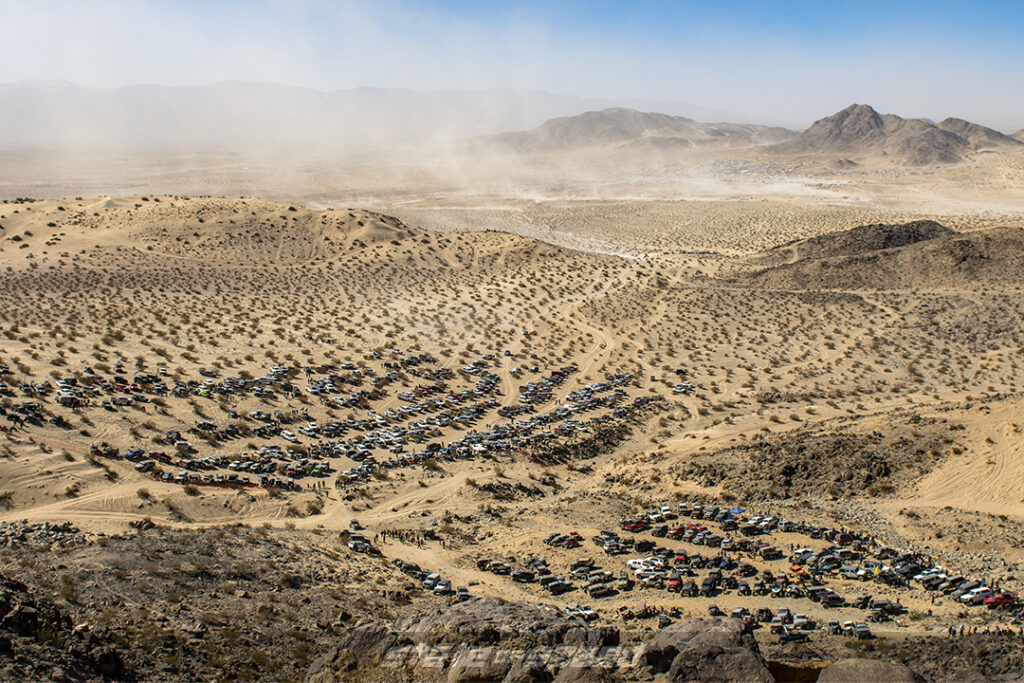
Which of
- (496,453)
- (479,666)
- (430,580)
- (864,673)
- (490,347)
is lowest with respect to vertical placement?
(496,453)

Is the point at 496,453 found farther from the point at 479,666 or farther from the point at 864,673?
the point at 864,673

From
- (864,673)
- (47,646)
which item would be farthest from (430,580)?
(864,673)

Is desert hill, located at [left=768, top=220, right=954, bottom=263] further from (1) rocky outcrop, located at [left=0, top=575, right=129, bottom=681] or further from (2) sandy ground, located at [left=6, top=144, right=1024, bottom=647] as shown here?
(1) rocky outcrop, located at [left=0, top=575, right=129, bottom=681]

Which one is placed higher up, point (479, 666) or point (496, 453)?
point (479, 666)

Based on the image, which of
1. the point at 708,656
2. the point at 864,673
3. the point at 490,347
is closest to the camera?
the point at 864,673

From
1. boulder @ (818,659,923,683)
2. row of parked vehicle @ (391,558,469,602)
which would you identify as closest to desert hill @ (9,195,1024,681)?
boulder @ (818,659,923,683)

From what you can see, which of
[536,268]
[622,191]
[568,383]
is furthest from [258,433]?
[622,191]

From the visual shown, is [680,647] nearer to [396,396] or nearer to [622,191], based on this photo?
[396,396]

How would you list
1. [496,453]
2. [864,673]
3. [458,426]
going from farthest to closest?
[458,426] → [496,453] → [864,673]
